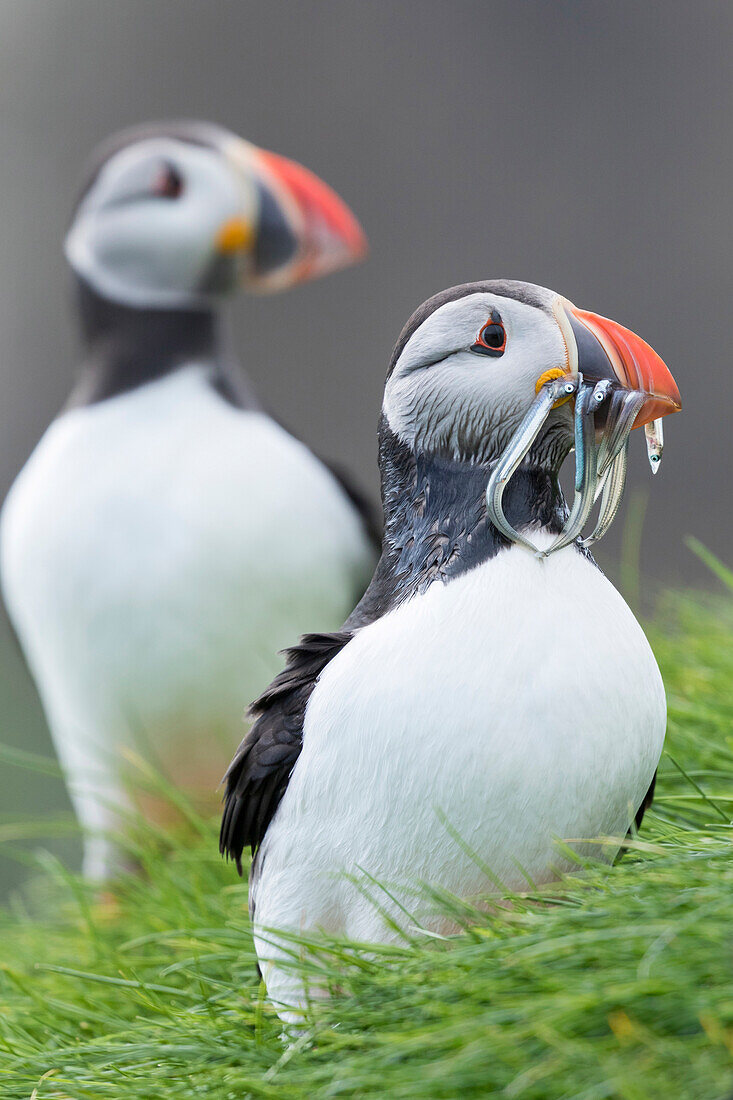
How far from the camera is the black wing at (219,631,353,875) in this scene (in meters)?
1.37

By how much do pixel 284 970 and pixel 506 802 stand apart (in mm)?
301

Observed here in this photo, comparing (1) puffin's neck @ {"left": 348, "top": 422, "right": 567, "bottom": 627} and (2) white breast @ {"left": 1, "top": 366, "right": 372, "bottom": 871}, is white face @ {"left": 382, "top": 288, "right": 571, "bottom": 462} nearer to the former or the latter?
(1) puffin's neck @ {"left": 348, "top": 422, "right": 567, "bottom": 627}

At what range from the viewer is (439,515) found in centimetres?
136

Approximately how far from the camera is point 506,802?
1240 mm

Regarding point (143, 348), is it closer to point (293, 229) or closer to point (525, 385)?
point (293, 229)

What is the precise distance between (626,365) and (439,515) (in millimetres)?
237

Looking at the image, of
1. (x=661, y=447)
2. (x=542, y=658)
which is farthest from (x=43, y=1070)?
(x=661, y=447)

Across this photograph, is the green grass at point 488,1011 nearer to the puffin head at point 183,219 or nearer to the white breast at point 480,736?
the white breast at point 480,736

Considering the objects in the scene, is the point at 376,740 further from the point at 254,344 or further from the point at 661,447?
the point at 254,344

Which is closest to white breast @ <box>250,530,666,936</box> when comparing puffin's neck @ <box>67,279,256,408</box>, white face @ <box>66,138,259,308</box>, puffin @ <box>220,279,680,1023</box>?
puffin @ <box>220,279,680,1023</box>

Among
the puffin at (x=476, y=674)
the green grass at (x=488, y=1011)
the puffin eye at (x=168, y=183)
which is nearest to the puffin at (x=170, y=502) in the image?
the puffin eye at (x=168, y=183)

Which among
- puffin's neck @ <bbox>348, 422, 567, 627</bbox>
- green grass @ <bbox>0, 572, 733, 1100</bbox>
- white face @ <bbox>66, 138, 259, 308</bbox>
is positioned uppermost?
white face @ <bbox>66, 138, 259, 308</bbox>

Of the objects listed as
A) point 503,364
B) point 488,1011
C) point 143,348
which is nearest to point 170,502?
point 143,348

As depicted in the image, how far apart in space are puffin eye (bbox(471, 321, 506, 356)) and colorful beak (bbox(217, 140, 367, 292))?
1.45 m
